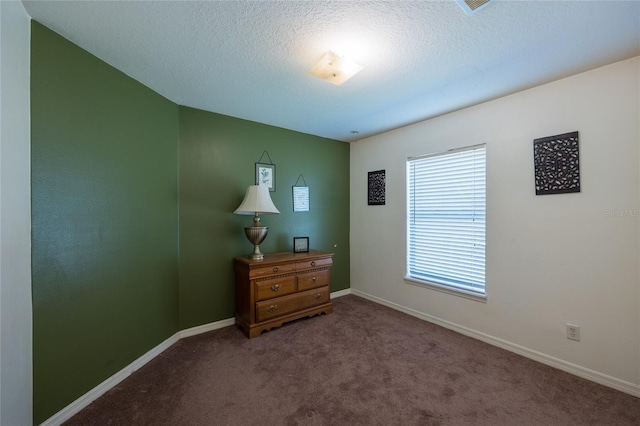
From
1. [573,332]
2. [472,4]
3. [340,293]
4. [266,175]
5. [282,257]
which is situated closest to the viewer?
[472,4]

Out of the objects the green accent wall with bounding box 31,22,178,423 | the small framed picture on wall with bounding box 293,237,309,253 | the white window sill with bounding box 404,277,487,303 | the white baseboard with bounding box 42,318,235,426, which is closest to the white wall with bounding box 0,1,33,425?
the green accent wall with bounding box 31,22,178,423

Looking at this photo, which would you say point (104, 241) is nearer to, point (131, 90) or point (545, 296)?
point (131, 90)

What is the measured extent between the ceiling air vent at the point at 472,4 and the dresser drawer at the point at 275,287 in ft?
8.38

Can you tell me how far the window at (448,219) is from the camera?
2601mm

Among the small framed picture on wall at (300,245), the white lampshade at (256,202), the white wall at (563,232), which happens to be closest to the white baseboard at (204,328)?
the small framed picture on wall at (300,245)

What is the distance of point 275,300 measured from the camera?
8.98 feet

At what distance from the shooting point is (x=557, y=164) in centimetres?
208

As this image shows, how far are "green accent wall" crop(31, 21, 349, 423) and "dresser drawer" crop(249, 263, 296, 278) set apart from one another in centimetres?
47

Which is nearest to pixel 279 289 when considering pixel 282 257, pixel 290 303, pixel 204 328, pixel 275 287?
pixel 275 287

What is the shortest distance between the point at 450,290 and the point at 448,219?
762mm

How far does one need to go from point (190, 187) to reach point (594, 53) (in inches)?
134

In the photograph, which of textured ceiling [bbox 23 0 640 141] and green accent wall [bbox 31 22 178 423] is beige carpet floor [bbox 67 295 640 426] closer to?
green accent wall [bbox 31 22 178 423]

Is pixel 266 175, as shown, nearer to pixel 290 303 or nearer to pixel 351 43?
pixel 290 303

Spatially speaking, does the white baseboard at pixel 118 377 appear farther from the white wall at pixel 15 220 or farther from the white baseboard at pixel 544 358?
the white baseboard at pixel 544 358
